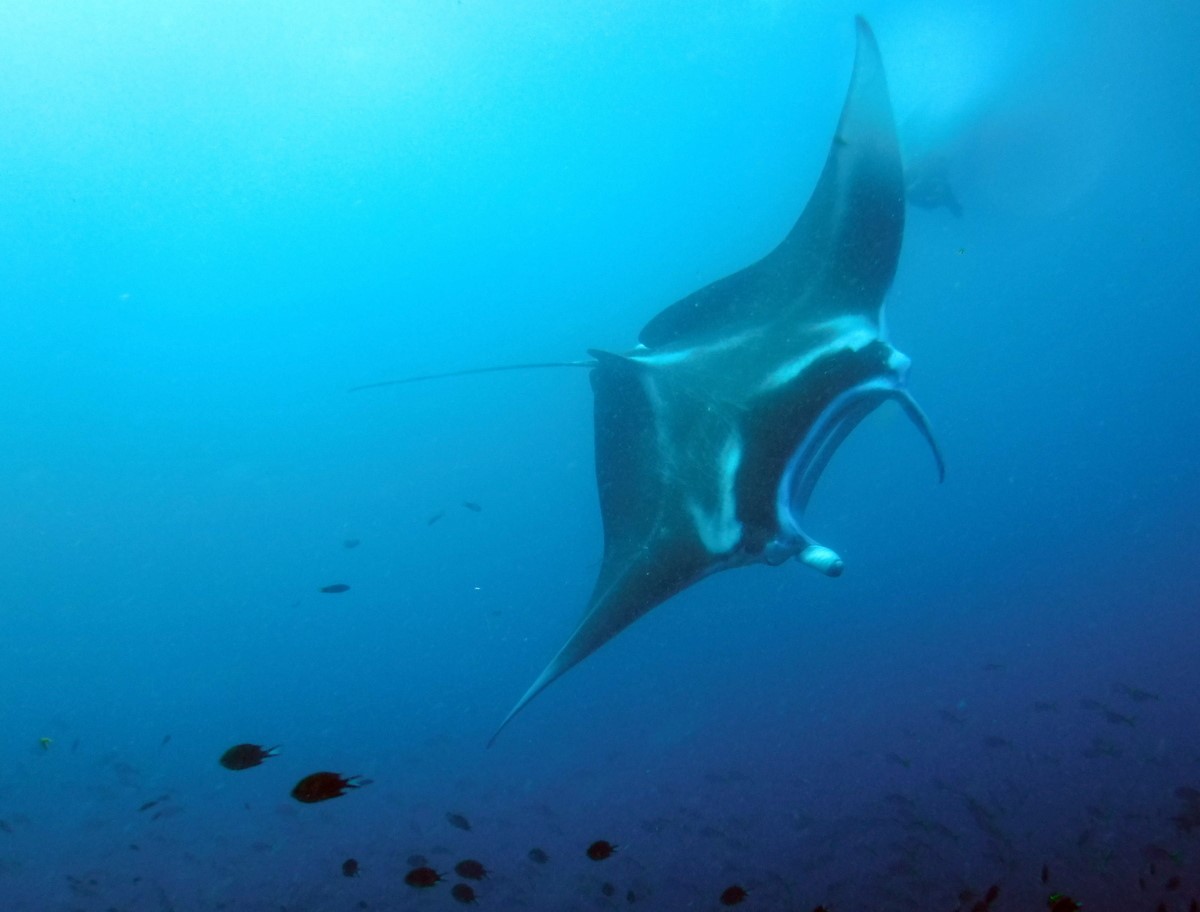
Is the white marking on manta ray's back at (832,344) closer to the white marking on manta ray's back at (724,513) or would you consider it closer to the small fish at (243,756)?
the white marking on manta ray's back at (724,513)

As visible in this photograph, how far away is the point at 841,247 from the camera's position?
3.51 metres

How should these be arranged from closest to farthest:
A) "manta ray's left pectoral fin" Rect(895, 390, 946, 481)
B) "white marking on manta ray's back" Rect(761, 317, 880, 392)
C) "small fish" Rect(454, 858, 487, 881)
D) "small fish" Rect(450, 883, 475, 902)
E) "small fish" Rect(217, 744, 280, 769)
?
"white marking on manta ray's back" Rect(761, 317, 880, 392)
"manta ray's left pectoral fin" Rect(895, 390, 946, 481)
"small fish" Rect(217, 744, 280, 769)
"small fish" Rect(454, 858, 487, 881)
"small fish" Rect(450, 883, 475, 902)

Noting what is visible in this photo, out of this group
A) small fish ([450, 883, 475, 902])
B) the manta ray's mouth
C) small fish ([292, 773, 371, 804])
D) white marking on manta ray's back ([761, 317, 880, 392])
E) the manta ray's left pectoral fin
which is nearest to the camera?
the manta ray's mouth

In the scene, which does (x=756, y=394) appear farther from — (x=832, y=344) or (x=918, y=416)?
(x=918, y=416)

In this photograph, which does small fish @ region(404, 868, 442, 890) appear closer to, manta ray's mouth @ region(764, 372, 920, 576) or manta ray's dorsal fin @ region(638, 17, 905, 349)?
manta ray's mouth @ region(764, 372, 920, 576)

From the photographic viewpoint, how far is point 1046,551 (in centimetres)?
1856

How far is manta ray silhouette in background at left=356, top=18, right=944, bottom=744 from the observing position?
9.94 feet

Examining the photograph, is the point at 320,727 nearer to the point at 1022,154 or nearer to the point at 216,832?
the point at 216,832

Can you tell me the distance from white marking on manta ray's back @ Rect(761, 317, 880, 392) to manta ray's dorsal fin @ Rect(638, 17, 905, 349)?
0.07 metres

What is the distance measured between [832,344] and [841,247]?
0.59 meters

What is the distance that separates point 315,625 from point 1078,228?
3860 cm

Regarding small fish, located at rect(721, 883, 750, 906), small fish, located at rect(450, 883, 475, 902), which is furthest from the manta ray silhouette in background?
small fish, located at rect(450, 883, 475, 902)

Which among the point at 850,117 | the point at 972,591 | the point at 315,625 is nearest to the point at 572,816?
the point at 850,117

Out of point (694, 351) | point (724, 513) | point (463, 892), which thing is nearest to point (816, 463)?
point (724, 513)
